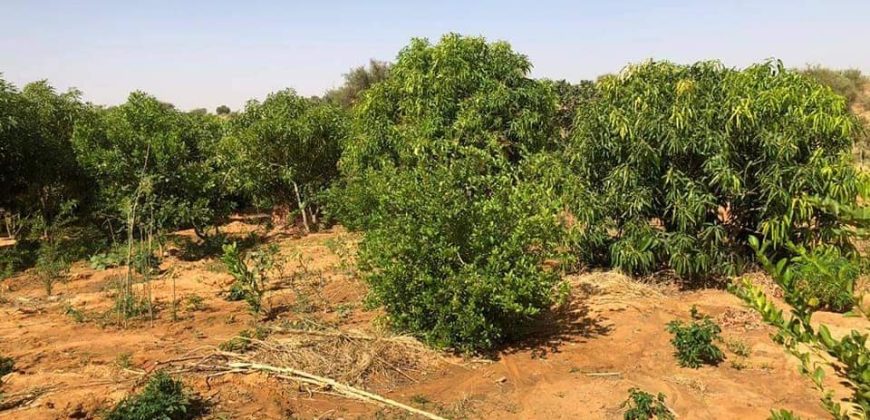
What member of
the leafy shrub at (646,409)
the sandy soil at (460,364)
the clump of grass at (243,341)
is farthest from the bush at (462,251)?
the clump of grass at (243,341)

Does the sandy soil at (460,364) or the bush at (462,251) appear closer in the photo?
the sandy soil at (460,364)

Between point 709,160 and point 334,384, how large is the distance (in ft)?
16.6

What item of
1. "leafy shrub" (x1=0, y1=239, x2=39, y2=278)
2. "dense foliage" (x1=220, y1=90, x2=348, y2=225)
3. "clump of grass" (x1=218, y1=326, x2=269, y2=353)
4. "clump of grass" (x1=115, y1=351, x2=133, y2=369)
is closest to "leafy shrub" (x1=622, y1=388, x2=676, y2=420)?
"clump of grass" (x1=218, y1=326, x2=269, y2=353)

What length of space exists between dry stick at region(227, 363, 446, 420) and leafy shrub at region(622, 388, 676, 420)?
4.73 feet

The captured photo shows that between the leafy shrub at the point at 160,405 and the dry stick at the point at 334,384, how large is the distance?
2.06 feet

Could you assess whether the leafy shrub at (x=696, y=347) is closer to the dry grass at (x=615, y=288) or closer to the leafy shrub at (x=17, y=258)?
the dry grass at (x=615, y=288)

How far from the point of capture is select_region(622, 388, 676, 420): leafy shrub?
4.41 m

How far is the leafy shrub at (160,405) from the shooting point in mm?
4426

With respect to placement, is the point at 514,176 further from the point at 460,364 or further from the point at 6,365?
the point at 6,365

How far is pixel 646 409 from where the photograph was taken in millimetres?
4414

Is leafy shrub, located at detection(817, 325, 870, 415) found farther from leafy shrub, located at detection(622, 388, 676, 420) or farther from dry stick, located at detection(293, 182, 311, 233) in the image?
dry stick, located at detection(293, 182, 311, 233)

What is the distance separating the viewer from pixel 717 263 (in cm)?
756

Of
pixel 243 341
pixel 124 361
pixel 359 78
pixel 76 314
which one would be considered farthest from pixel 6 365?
pixel 359 78

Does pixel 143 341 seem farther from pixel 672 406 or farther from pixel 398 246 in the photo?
pixel 672 406
